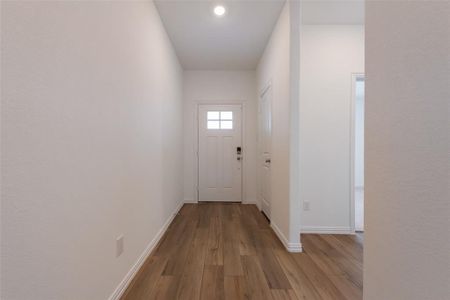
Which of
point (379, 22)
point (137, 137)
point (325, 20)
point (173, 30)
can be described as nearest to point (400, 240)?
point (379, 22)

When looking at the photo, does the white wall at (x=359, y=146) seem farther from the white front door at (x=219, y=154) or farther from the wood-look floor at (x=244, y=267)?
the wood-look floor at (x=244, y=267)

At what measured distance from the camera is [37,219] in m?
0.83

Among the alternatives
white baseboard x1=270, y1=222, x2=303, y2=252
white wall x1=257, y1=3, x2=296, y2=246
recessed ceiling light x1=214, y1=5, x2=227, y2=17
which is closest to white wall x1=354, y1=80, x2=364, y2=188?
white wall x1=257, y1=3, x2=296, y2=246

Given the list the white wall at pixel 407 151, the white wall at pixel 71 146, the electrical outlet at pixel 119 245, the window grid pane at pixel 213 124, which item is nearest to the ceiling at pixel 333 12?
the white wall at pixel 407 151

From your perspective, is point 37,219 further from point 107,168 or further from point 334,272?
point 334,272

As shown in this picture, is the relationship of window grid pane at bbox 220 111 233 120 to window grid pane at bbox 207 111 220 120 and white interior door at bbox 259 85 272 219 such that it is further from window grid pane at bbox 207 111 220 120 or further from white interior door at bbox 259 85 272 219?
white interior door at bbox 259 85 272 219

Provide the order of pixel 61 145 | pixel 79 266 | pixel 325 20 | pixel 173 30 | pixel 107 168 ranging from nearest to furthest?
pixel 61 145
pixel 79 266
pixel 107 168
pixel 325 20
pixel 173 30

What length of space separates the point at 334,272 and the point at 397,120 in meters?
1.53

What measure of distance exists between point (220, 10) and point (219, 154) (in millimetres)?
2569

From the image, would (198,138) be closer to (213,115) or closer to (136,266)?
(213,115)

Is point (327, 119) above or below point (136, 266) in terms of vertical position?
above

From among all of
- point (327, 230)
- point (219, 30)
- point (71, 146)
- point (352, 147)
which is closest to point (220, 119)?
point (219, 30)

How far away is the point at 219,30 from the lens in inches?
115

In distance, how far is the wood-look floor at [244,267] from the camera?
1569mm
